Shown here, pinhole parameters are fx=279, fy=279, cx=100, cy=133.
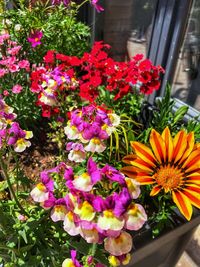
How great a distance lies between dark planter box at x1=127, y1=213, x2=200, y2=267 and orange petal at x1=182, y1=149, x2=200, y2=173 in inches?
8.5

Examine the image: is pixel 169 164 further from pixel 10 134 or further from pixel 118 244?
pixel 10 134

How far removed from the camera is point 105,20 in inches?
85.6

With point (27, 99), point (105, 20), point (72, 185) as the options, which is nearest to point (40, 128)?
point (27, 99)

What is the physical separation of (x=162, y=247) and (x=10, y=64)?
3.57ft

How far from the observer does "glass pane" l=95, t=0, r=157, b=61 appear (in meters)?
1.76

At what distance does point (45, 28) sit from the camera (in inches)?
64.5

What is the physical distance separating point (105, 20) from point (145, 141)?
4.65 feet

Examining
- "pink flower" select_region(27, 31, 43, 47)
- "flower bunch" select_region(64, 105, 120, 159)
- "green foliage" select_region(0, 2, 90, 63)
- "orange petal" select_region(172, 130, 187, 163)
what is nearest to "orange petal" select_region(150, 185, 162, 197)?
"orange petal" select_region(172, 130, 187, 163)

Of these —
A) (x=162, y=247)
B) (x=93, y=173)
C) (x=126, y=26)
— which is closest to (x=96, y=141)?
(x=93, y=173)

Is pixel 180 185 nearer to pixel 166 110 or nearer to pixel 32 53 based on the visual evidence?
pixel 166 110

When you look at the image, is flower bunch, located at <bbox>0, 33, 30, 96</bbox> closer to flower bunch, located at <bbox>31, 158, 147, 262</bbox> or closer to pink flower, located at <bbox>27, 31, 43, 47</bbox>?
pink flower, located at <bbox>27, 31, 43, 47</bbox>

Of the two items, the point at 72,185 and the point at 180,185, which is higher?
the point at 72,185

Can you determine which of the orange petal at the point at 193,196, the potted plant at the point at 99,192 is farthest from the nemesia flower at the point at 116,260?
the orange petal at the point at 193,196

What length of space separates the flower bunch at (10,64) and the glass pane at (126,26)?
2.52ft
